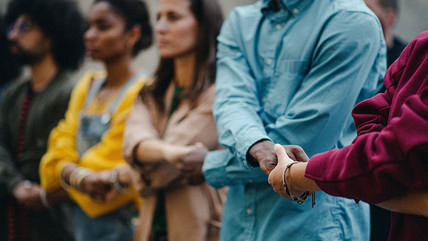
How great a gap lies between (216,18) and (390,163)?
6.36 ft

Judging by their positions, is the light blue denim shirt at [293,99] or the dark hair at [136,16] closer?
the light blue denim shirt at [293,99]

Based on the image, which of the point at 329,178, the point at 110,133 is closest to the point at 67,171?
the point at 110,133

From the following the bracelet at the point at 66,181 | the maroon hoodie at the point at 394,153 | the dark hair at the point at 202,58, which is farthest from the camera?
the bracelet at the point at 66,181

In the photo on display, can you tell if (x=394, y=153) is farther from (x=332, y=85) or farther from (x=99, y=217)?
(x=99, y=217)

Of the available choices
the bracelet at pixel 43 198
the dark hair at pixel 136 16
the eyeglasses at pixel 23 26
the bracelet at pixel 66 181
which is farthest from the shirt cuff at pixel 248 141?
the eyeglasses at pixel 23 26

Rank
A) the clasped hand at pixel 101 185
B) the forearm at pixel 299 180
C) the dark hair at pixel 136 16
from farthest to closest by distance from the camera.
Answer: the dark hair at pixel 136 16, the clasped hand at pixel 101 185, the forearm at pixel 299 180

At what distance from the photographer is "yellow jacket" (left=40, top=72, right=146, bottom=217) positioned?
3.36m

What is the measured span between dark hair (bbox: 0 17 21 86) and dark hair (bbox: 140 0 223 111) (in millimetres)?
2806

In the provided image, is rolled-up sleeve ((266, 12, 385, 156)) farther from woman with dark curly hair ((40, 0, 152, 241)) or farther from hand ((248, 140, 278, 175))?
woman with dark curly hair ((40, 0, 152, 241))

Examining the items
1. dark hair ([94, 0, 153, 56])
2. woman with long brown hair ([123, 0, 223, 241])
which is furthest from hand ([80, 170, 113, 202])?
dark hair ([94, 0, 153, 56])

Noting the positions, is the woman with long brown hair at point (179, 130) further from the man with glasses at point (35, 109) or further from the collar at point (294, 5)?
the man with glasses at point (35, 109)

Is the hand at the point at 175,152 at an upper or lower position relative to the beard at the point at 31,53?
upper

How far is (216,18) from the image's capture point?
304cm

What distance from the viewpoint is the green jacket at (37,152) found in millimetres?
4074
